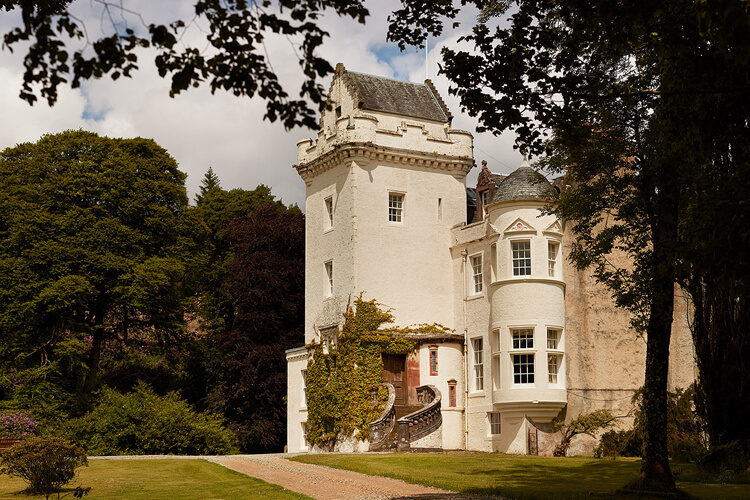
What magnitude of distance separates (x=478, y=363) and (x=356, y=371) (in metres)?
4.43

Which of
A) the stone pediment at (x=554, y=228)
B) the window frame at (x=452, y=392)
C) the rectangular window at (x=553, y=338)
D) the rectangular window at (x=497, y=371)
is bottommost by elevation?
the window frame at (x=452, y=392)

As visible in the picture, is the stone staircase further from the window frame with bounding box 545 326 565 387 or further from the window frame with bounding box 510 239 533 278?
the window frame with bounding box 510 239 533 278

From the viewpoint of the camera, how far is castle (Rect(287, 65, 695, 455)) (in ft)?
96.6

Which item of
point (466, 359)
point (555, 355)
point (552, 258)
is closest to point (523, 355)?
point (555, 355)

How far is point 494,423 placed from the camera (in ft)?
100.0

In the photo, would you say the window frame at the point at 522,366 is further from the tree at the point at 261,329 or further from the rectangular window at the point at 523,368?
the tree at the point at 261,329

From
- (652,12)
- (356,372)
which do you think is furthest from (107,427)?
(652,12)

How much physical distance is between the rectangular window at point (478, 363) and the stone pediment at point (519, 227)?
14.3ft

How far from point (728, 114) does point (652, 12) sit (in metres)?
1.71

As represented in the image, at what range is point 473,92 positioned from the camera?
1218 cm

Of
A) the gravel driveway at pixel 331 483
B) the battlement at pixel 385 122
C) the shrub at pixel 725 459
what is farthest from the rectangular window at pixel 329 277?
the shrub at pixel 725 459

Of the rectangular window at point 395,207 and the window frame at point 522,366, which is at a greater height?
the rectangular window at point 395,207

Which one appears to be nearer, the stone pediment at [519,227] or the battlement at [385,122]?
the stone pediment at [519,227]

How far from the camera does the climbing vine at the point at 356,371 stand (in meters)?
30.4
